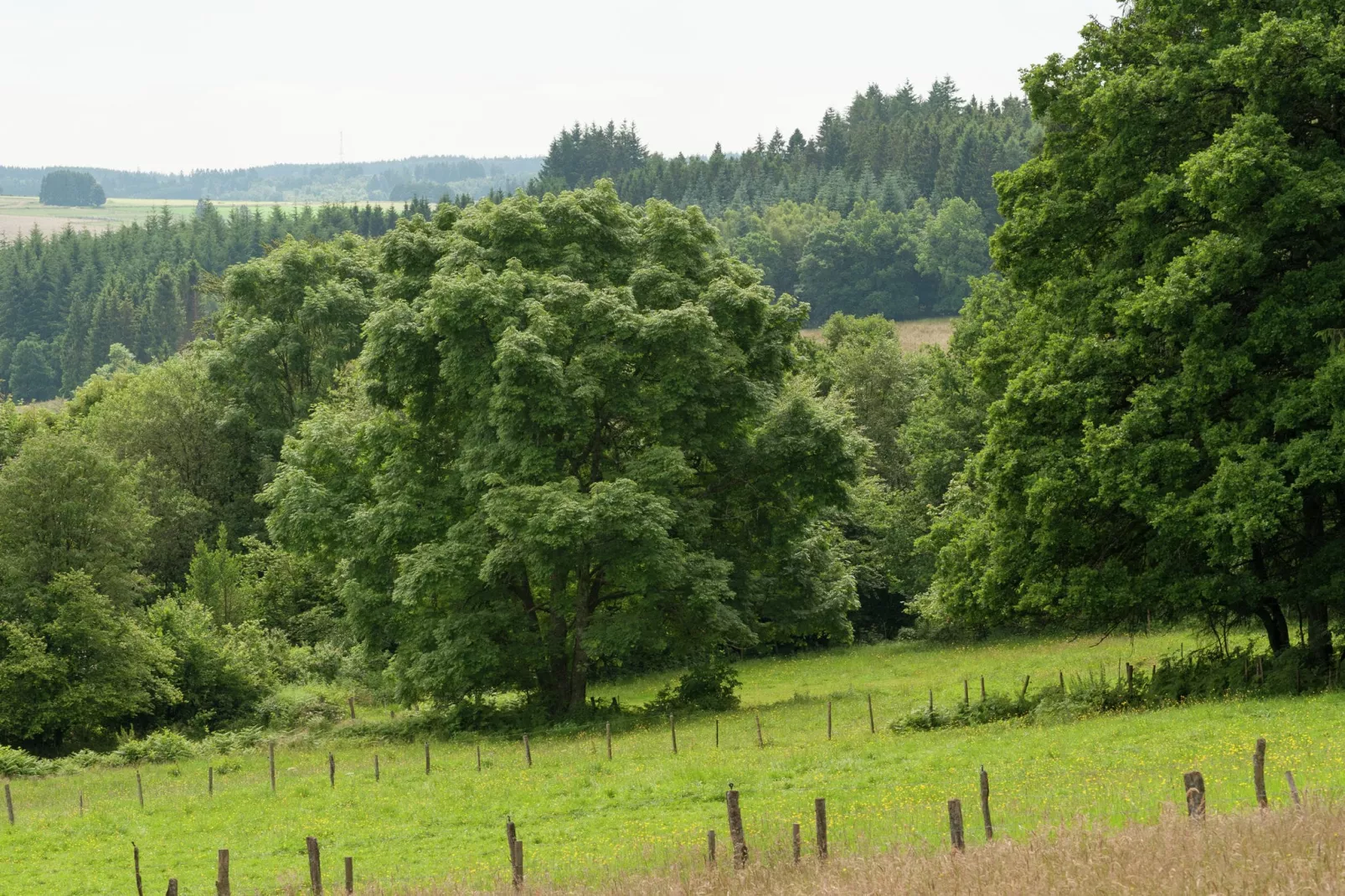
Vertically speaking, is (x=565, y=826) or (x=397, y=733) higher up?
(x=565, y=826)

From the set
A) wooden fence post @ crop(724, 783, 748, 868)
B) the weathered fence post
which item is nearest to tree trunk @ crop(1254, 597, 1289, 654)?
the weathered fence post

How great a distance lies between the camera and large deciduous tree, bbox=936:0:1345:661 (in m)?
27.0

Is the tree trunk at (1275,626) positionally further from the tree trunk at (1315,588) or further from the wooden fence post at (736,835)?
the wooden fence post at (736,835)

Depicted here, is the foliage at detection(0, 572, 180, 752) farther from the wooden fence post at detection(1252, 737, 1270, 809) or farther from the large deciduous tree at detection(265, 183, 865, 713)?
the wooden fence post at detection(1252, 737, 1270, 809)

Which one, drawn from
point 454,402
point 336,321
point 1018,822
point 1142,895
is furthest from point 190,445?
point 1142,895

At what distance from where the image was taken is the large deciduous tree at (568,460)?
130 ft

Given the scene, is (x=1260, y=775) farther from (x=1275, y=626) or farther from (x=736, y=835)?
(x=1275, y=626)

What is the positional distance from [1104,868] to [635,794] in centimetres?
1552

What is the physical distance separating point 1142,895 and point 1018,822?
6.31 m

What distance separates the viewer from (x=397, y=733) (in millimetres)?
43312

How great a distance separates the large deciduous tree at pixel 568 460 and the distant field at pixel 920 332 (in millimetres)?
83132

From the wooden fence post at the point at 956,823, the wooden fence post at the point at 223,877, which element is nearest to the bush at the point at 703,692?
the wooden fence post at the point at 223,877

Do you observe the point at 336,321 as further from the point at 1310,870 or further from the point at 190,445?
the point at 1310,870

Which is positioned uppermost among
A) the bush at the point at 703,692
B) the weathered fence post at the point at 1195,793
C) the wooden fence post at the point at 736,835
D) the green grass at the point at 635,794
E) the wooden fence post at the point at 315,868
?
the weathered fence post at the point at 1195,793
